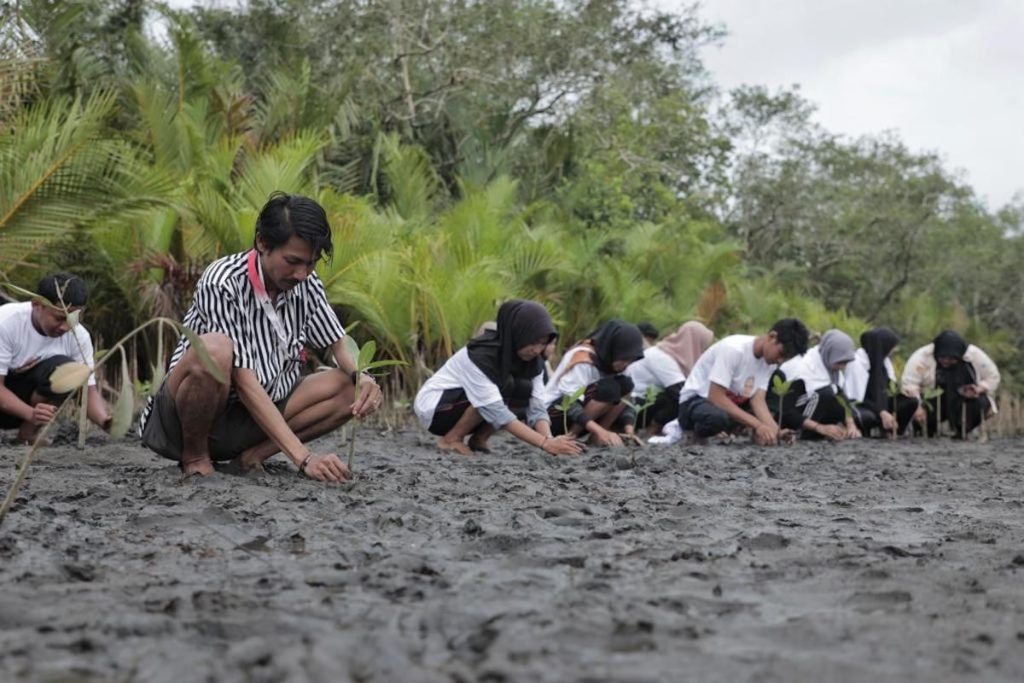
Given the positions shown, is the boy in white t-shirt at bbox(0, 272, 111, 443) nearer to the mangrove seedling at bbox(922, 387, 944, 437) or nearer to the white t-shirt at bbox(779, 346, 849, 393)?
the white t-shirt at bbox(779, 346, 849, 393)

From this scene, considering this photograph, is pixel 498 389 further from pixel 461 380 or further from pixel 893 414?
pixel 893 414

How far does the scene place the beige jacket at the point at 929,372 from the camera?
1035 centimetres

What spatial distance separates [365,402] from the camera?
4309 millimetres

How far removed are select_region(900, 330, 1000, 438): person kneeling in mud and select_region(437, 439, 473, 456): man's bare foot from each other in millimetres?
5223

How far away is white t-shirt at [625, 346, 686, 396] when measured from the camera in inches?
355

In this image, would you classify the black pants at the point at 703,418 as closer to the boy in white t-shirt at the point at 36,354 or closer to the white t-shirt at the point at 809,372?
the white t-shirt at the point at 809,372

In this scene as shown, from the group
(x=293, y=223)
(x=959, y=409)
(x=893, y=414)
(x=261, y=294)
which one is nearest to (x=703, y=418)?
(x=893, y=414)

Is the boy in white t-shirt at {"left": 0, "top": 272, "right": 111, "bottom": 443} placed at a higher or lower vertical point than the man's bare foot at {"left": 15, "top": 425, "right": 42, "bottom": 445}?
higher

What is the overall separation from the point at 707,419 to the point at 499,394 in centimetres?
230

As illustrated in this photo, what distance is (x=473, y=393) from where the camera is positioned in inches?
251

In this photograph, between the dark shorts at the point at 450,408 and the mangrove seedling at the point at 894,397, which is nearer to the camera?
the dark shorts at the point at 450,408

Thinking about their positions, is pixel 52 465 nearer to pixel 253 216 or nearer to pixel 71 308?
pixel 71 308

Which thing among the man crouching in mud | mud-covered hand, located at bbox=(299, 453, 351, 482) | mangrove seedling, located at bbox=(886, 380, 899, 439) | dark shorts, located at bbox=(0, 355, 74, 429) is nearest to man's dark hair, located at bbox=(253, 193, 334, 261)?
the man crouching in mud

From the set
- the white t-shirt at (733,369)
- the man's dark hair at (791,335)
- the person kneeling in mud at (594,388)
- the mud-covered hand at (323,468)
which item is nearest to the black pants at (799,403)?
the white t-shirt at (733,369)
